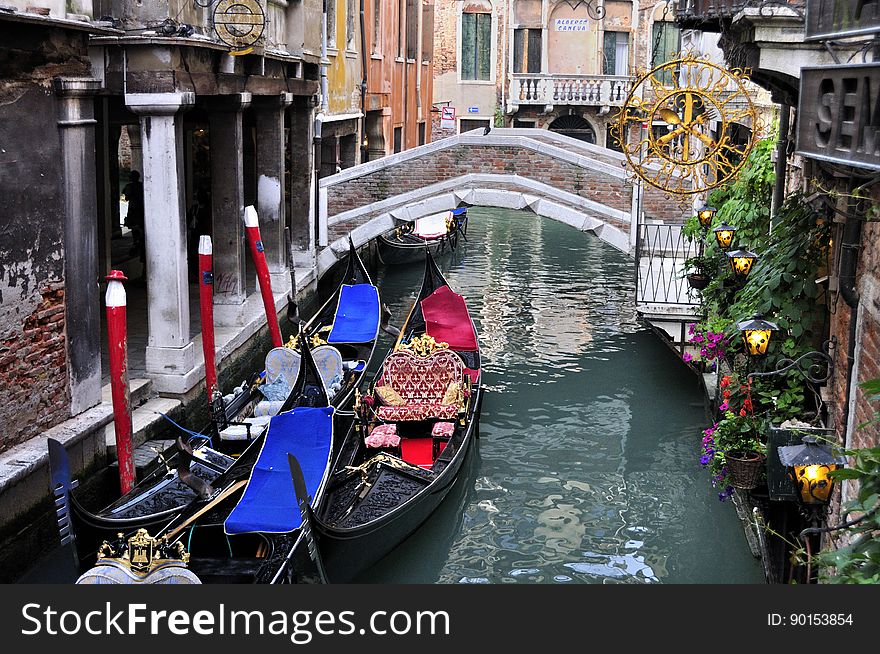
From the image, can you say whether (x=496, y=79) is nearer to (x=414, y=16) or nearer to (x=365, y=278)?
(x=414, y=16)

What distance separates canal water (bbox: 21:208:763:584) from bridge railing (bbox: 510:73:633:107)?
6.60 meters

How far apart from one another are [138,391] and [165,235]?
0.78 meters

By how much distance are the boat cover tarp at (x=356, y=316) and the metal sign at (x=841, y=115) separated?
5152 mm

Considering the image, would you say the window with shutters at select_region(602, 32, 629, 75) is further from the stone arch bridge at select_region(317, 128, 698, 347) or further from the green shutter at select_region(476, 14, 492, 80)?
the stone arch bridge at select_region(317, 128, 698, 347)

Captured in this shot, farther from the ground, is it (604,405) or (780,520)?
(780,520)

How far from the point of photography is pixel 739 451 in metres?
3.81

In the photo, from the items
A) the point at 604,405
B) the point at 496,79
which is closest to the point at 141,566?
the point at 604,405

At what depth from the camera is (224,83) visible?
624 centimetres

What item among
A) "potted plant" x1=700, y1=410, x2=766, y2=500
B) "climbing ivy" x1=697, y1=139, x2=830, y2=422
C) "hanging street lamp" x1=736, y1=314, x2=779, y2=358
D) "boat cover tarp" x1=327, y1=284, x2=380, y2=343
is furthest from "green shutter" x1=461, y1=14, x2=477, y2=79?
"hanging street lamp" x1=736, y1=314, x2=779, y2=358

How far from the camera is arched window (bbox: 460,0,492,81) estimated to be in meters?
16.6

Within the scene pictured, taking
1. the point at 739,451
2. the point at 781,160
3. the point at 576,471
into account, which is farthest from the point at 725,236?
the point at 739,451

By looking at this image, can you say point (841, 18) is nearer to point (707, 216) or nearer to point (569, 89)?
point (707, 216)

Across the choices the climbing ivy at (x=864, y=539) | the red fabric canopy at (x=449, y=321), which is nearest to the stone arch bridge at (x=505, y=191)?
the red fabric canopy at (x=449, y=321)

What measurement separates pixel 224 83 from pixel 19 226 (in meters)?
2.24
